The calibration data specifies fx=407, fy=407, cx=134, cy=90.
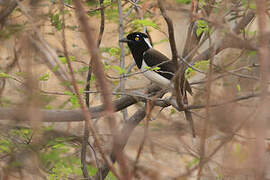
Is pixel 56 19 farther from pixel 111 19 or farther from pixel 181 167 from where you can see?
pixel 181 167

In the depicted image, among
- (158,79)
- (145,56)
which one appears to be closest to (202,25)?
(158,79)

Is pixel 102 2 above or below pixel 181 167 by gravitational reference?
above

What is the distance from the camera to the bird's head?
4.05 metres

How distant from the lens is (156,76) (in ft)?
12.8

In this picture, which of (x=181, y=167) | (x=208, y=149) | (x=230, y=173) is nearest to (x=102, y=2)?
(x=208, y=149)

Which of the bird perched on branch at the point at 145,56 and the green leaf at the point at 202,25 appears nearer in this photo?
the green leaf at the point at 202,25

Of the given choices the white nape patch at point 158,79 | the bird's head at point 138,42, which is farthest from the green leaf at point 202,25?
the bird's head at point 138,42

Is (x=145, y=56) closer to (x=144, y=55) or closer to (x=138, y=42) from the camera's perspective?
(x=144, y=55)

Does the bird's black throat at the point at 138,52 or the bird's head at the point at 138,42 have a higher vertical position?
the bird's head at the point at 138,42

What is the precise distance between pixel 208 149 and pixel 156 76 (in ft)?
6.78

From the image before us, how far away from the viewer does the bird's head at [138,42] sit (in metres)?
4.05

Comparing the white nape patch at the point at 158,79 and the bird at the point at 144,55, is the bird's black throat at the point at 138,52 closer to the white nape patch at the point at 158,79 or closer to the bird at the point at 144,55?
the bird at the point at 144,55

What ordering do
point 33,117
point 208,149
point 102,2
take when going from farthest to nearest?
point 102,2, point 208,149, point 33,117

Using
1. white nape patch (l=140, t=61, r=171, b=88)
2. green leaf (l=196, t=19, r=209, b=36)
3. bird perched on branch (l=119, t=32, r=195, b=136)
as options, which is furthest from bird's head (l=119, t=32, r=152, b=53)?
green leaf (l=196, t=19, r=209, b=36)
